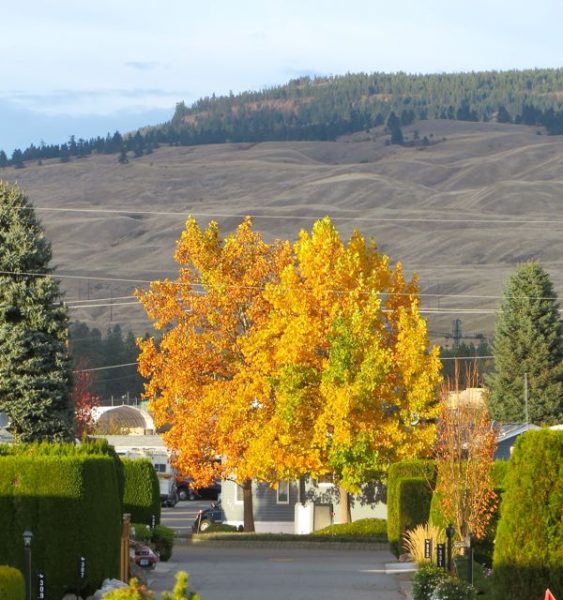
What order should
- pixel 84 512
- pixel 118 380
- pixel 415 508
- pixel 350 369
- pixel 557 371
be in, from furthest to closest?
pixel 118 380 < pixel 557 371 < pixel 350 369 < pixel 415 508 < pixel 84 512

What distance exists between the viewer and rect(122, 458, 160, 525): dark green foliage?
4634 centimetres

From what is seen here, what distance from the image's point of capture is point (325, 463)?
56.1 meters

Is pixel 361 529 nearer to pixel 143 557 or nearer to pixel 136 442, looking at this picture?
pixel 143 557

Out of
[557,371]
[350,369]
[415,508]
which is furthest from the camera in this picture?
[557,371]

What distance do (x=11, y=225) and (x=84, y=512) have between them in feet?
56.0

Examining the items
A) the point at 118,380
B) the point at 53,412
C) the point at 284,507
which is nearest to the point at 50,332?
the point at 53,412

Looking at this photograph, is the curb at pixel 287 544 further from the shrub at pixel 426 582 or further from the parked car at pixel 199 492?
the parked car at pixel 199 492

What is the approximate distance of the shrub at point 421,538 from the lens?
37.7 m

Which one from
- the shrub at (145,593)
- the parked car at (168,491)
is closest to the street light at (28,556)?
the shrub at (145,593)

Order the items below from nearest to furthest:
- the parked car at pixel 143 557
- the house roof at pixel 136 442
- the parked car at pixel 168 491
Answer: the parked car at pixel 143 557 → the parked car at pixel 168 491 → the house roof at pixel 136 442

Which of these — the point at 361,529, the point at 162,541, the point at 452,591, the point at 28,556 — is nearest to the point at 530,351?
the point at 361,529

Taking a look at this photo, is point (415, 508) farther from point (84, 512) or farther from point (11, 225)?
point (84, 512)

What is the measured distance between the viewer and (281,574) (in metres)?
40.1

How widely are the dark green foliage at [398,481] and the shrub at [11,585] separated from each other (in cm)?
2301
